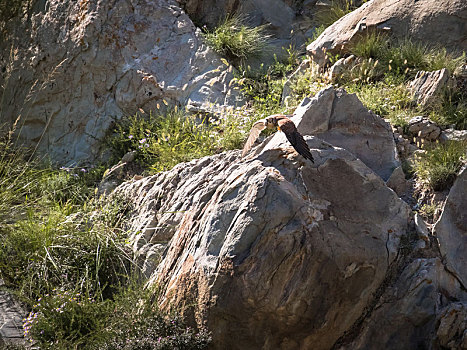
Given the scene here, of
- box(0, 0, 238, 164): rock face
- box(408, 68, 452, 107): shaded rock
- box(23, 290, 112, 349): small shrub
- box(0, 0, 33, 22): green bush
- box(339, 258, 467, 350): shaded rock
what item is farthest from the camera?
box(0, 0, 33, 22): green bush

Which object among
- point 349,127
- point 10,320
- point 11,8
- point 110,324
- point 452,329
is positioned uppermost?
point 11,8

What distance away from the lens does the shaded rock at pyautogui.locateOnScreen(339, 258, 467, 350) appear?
4.25m

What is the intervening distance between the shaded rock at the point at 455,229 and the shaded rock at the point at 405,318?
1.40 ft

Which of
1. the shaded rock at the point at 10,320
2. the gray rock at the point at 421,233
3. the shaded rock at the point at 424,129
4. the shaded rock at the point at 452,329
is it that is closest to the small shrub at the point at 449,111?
the shaded rock at the point at 424,129

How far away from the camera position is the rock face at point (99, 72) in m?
8.30

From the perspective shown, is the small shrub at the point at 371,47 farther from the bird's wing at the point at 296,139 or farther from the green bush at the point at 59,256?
the green bush at the point at 59,256

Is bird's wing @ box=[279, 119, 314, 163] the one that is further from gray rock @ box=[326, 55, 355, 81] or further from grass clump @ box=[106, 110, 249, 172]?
gray rock @ box=[326, 55, 355, 81]

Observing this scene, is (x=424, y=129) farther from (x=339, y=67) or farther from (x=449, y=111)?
(x=339, y=67)

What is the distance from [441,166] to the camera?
5.30m

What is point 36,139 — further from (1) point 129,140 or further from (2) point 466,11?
(2) point 466,11

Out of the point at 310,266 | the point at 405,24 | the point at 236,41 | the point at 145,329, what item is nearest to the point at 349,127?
the point at 310,266

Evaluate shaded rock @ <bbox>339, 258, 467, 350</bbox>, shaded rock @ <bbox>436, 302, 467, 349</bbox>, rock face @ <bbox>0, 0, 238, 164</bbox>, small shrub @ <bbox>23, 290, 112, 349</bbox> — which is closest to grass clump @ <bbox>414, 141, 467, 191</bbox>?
shaded rock @ <bbox>339, 258, 467, 350</bbox>

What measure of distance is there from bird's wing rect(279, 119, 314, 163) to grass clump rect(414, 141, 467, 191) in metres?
1.59

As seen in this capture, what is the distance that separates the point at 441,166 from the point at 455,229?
0.68m
